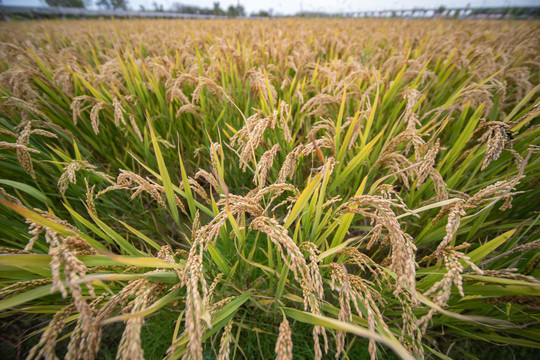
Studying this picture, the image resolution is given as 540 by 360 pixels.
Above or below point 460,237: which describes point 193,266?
above

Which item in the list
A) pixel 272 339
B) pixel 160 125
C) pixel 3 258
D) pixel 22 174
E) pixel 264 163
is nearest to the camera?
pixel 3 258

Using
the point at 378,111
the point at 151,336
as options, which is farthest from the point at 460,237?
the point at 151,336

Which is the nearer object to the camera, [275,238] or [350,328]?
[350,328]

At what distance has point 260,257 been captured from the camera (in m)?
1.57

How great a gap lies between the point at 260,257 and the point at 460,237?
150 centimetres

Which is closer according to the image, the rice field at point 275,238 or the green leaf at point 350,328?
the green leaf at point 350,328

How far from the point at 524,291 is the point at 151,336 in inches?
74.7

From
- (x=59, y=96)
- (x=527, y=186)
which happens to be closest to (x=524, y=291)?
(x=527, y=186)

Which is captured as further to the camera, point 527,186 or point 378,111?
point 378,111

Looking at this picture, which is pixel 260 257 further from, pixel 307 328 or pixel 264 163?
pixel 264 163

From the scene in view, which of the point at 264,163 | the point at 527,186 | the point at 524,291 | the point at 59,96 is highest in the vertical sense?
the point at 59,96

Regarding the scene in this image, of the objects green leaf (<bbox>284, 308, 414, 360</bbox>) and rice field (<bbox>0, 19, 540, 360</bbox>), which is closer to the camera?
green leaf (<bbox>284, 308, 414, 360</bbox>)

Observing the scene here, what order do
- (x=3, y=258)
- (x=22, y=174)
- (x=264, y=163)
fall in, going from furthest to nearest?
(x=22, y=174)
(x=264, y=163)
(x=3, y=258)

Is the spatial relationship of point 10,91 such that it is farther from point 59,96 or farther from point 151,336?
point 151,336
